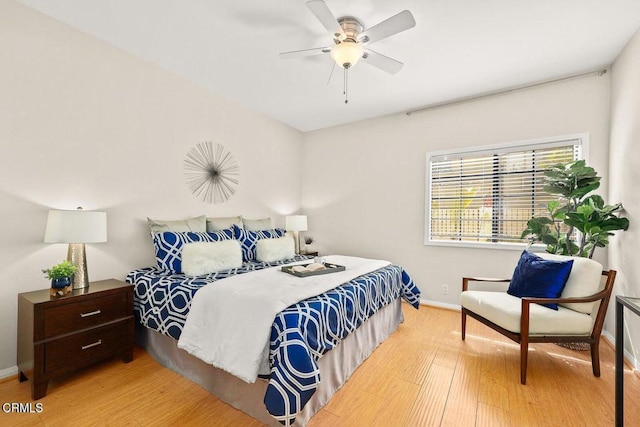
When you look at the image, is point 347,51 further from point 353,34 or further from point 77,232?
point 77,232

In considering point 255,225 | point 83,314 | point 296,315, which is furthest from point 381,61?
point 83,314

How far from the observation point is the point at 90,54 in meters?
2.48

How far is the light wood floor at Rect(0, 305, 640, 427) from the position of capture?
1.69 meters

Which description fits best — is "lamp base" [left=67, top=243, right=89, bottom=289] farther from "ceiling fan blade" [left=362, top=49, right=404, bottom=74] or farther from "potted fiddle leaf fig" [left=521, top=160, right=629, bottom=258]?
"potted fiddle leaf fig" [left=521, top=160, right=629, bottom=258]

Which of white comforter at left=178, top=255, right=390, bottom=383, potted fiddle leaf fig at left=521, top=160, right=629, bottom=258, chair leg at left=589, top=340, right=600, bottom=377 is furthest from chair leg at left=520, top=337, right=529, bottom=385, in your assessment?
white comforter at left=178, top=255, right=390, bottom=383

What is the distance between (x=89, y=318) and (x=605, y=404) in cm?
359

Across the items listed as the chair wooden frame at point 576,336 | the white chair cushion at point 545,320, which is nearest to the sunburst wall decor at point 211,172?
the white chair cushion at point 545,320

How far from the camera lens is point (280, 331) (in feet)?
5.12

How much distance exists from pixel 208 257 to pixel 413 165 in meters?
2.93

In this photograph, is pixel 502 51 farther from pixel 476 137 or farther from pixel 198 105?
pixel 198 105

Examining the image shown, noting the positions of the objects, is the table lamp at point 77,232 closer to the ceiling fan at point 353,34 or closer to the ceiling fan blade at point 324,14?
the ceiling fan at point 353,34

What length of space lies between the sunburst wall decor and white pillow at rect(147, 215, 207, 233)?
385mm

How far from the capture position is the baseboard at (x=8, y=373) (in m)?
2.04

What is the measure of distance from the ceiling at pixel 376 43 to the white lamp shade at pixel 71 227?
5.16ft
